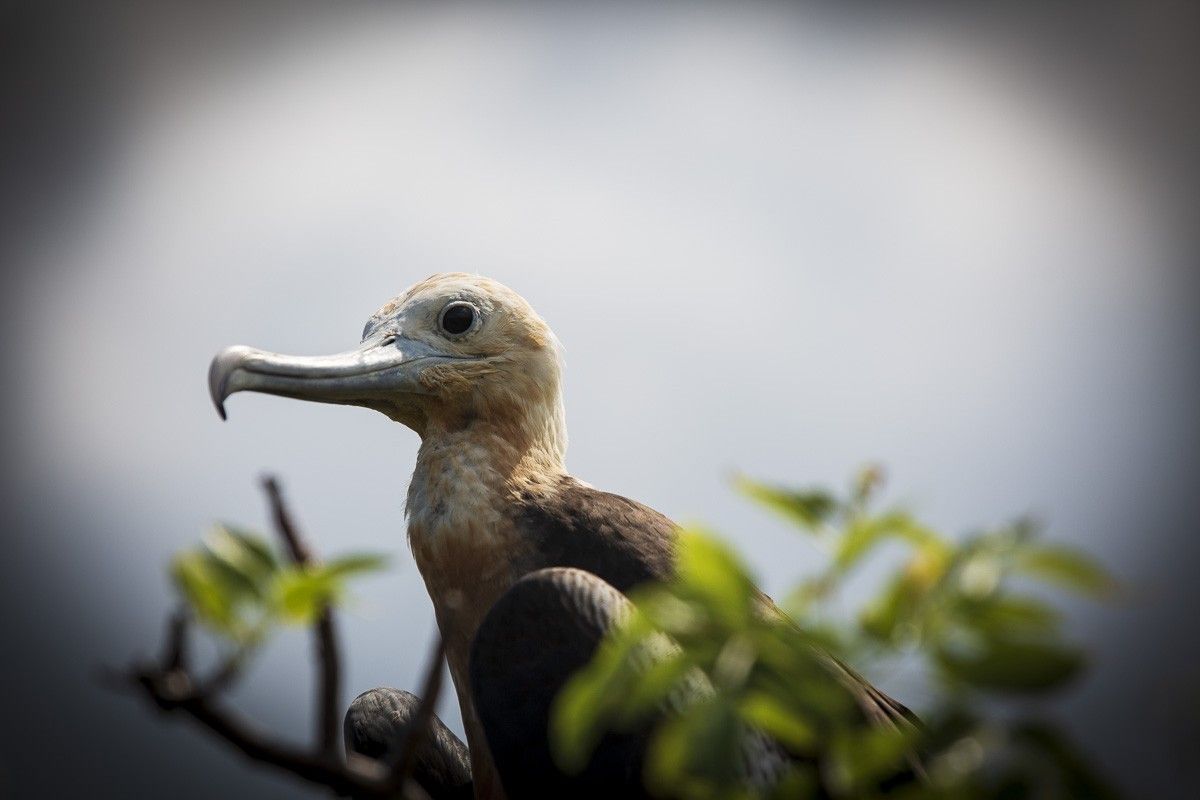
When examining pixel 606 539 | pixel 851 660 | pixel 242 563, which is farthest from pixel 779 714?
pixel 606 539

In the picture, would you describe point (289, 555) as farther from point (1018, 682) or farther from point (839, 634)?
point (1018, 682)

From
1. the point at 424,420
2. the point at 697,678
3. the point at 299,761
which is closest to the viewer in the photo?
the point at 299,761

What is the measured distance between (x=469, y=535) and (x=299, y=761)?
127 centimetres

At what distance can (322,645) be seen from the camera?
3.39 feet

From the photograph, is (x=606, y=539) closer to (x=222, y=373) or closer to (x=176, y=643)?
(x=222, y=373)

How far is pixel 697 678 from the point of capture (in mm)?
1764

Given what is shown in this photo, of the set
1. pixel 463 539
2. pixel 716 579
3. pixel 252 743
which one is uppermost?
pixel 716 579

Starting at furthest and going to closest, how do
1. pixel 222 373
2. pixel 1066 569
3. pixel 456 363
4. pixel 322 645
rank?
pixel 456 363, pixel 222 373, pixel 322 645, pixel 1066 569

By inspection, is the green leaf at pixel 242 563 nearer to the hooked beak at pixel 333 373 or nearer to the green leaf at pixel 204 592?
the green leaf at pixel 204 592

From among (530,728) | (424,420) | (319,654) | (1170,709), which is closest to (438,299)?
(424,420)

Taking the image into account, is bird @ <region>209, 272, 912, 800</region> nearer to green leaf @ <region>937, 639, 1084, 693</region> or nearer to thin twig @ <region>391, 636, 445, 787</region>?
thin twig @ <region>391, 636, 445, 787</region>

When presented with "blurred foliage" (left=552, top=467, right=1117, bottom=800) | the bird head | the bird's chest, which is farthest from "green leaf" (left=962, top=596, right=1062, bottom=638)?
the bird head

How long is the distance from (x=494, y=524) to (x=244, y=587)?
1284 mm

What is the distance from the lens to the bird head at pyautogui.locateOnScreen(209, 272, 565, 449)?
7.80ft
